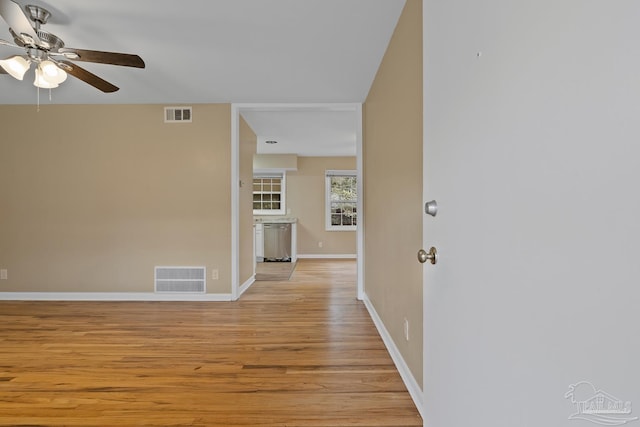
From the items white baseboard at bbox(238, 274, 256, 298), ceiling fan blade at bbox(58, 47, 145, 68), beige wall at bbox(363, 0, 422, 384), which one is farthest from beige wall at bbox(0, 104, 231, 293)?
beige wall at bbox(363, 0, 422, 384)

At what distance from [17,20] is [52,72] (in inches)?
14.2

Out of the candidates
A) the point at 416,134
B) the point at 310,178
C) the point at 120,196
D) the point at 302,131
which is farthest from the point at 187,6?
the point at 310,178

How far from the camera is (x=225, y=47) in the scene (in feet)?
7.89

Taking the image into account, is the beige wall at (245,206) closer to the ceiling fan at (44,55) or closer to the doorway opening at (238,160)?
the doorway opening at (238,160)

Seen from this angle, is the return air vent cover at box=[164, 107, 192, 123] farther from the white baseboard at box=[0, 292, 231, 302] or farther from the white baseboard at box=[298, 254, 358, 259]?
the white baseboard at box=[298, 254, 358, 259]

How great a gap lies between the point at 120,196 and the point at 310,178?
13.3ft

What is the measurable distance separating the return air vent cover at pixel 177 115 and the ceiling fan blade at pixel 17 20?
5.91 feet

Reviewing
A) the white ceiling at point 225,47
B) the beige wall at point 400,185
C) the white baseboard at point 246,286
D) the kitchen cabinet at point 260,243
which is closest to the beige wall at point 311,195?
the kitchen cabinet at point 260,243

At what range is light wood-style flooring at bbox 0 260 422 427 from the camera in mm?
1639

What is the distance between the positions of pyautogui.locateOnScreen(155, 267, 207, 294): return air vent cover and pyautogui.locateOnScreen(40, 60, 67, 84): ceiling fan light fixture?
7.43 feet

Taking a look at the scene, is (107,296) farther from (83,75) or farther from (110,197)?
(83,75)
